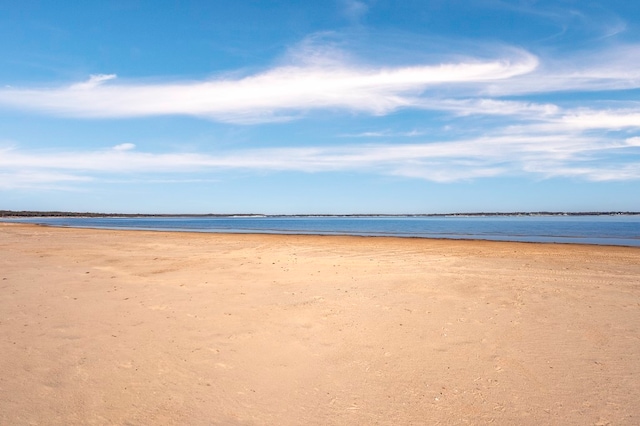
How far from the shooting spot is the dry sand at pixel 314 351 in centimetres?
420

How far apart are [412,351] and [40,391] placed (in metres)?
4.37

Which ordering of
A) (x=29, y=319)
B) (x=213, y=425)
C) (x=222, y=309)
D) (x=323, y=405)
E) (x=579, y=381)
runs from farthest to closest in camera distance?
(x=222, y=309) < (x=29, y=319) < (x=579, y=381) < (x=323, y=405) < (x=213, y=425)

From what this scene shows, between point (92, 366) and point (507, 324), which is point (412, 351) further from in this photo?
point (92, 366)

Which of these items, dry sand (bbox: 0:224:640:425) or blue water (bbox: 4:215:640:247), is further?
blue water (bbox: 4:215:640:247)

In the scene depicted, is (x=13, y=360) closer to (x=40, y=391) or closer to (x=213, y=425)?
(x=40, y=391)

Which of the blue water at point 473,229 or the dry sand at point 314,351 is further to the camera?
the blue water at point 473,229

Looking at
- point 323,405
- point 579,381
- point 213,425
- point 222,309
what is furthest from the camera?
point 222,309

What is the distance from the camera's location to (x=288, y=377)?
495 centimetres

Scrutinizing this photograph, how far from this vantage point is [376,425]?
397 cm

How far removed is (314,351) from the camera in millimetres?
5789

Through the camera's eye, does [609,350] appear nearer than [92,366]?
No

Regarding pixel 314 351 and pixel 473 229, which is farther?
pixel 473 229

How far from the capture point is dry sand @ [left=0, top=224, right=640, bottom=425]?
4199 millimetres

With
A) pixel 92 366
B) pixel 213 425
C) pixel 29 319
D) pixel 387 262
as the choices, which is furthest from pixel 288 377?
pixel 387 262
